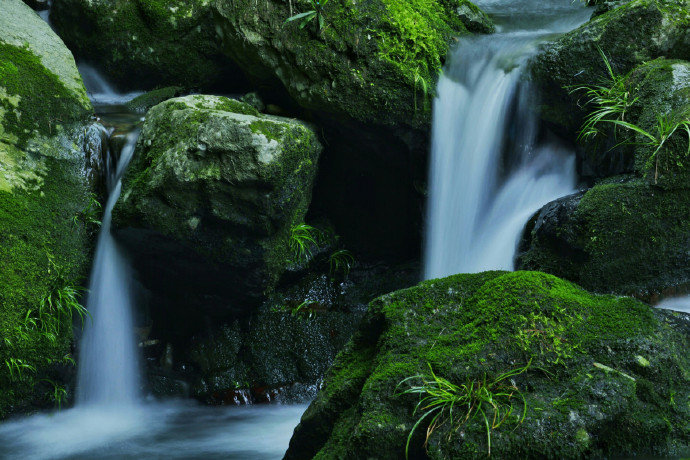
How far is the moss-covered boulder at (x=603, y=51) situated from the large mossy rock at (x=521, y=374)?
210 cm

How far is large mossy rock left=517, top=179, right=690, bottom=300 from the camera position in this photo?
3.68 m

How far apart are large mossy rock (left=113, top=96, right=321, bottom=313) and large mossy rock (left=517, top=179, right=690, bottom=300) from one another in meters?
2.17

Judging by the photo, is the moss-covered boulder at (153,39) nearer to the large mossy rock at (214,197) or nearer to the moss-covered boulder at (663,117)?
the large mossy rock at (214,197)

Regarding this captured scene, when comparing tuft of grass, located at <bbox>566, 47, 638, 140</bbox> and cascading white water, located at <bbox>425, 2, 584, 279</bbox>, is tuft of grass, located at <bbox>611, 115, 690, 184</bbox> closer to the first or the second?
tuft of grass, located at <bbox>566, 47, 638, 140</bbox>

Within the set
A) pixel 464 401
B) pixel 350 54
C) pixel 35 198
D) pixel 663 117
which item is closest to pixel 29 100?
pixel 35 198

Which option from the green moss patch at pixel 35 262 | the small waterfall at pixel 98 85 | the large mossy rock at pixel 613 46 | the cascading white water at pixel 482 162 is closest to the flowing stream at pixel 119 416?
the green moss patch at pixel 35 262

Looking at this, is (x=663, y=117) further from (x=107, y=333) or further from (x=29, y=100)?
(x=29, y=100)

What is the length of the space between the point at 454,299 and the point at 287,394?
8.22 feet

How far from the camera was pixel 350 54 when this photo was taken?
4.87 meters

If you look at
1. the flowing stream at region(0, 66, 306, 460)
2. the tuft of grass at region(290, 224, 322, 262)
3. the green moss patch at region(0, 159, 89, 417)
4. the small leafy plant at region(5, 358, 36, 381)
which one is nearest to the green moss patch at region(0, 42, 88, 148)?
the green moss patch at region(0, 159, 89, 417)

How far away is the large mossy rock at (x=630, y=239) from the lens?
3.68 meters

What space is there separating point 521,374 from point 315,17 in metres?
3.59

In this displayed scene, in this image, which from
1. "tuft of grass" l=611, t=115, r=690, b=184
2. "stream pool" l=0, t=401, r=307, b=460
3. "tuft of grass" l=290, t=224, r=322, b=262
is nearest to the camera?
"tuft of grass" l=611, t=115, r=690, b=184

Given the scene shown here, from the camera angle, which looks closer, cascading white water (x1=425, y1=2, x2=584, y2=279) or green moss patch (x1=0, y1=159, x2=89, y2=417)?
green moss patch (x1=0, y1=159, x2=89, y2=417)
